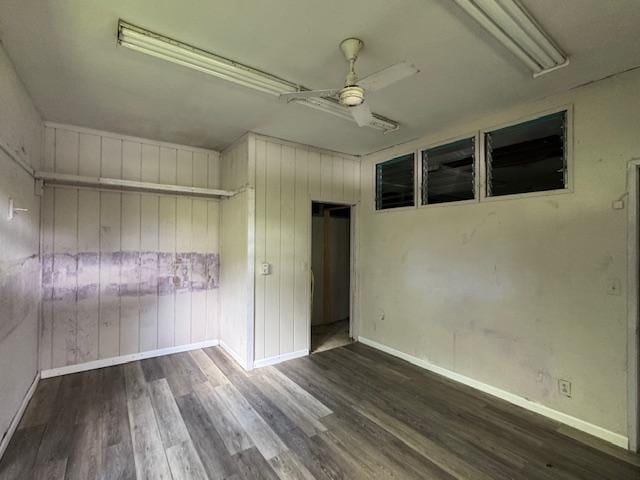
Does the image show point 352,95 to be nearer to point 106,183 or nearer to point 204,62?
point 204,62

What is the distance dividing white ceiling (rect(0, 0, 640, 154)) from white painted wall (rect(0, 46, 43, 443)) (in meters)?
0.23

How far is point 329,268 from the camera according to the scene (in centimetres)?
544

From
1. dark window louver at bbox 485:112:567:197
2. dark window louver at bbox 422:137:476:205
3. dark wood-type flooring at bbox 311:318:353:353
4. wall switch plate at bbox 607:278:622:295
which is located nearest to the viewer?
wall switch plate at bbox 607:278:622:295

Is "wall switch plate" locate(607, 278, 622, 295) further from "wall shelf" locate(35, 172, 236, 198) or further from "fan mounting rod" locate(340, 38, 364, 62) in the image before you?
"wall shelf" locate(35, 172, 236, 198)

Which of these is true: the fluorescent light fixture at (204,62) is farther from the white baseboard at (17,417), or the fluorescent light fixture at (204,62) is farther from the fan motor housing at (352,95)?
the white baseboard at (17,417)

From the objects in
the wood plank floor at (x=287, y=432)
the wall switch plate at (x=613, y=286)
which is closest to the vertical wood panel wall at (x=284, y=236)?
the wood plank floor at (x=287, y=432)

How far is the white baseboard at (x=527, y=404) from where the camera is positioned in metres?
2.26

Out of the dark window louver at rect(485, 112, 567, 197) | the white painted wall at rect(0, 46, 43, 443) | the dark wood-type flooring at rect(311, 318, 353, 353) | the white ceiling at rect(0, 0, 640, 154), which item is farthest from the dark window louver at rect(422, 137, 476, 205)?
the white painted wall at rect(0, 46, 43, 443)

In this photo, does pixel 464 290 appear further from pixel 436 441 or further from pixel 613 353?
pixel 436 441

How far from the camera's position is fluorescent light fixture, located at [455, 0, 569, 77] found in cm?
158

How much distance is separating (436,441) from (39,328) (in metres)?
3.97

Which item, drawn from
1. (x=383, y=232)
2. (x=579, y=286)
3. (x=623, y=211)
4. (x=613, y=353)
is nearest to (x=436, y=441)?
(x=613, y=353)

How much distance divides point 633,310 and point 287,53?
Answer: 10.1ft

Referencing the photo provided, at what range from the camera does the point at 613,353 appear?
2.26 m
